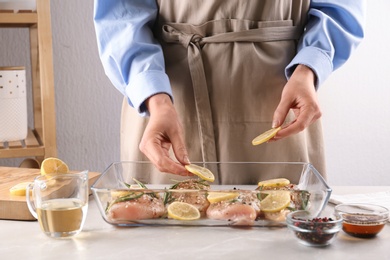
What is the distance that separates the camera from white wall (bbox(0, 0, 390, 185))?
2.46 m

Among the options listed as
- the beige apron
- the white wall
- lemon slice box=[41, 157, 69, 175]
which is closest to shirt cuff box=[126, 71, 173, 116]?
the beige apron

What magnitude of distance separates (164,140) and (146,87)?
7.1 inches

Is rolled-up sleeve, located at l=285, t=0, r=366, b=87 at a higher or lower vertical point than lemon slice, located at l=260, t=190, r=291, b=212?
higher

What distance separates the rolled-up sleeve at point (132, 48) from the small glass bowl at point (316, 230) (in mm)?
531

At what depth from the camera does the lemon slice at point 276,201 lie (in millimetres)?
1129

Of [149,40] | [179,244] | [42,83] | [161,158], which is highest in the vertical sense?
[149,40]

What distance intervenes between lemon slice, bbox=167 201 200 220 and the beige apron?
0.48 m

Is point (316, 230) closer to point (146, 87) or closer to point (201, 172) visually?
point (201, 172)

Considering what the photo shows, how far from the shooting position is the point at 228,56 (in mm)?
1625

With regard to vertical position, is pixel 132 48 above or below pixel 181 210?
above

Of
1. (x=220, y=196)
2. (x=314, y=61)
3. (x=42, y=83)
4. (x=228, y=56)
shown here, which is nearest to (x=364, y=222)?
(x=220, y=196)

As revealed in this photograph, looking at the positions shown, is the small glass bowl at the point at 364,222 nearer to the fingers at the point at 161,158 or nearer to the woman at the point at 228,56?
the fingers at the point at 161,158

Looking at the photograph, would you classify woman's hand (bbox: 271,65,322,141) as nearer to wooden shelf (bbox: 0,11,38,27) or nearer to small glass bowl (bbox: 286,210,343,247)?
small glass bowl (bbox: 286,210,343,247)

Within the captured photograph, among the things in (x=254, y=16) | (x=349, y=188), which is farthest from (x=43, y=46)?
(x=349, y=188)
